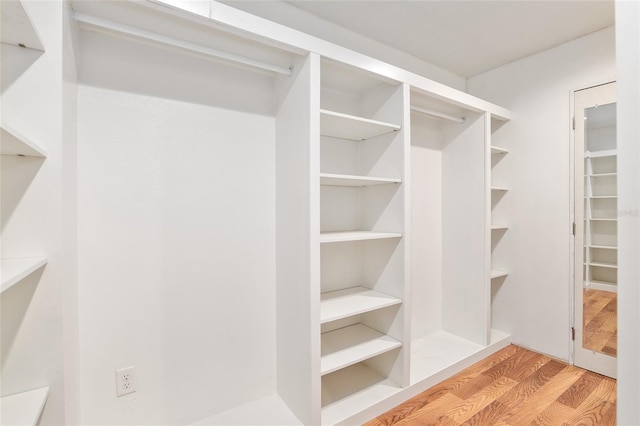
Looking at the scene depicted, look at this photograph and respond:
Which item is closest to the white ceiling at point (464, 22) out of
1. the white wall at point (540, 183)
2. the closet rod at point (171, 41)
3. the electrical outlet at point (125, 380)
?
the white wall at point (540, 183)

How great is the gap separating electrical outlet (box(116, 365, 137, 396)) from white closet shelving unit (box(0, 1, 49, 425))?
0.48m

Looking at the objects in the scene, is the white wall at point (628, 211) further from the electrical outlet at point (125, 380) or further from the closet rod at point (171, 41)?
the electrical outlet at point (125, 380)

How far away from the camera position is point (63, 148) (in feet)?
3.39

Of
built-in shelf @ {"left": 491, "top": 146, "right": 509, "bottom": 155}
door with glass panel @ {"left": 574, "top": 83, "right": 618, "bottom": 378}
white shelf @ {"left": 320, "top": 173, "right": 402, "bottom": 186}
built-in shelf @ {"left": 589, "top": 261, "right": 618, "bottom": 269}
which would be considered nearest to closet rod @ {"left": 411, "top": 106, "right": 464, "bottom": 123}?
built-in shelf @ {"left": 491, "top": 146, "right": 509, "bottom": 155}

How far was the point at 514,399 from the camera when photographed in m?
1.85

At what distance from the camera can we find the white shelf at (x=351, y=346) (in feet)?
5.44

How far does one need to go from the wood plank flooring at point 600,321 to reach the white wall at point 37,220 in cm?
320

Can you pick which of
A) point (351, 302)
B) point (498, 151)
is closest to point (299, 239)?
point (351, 302)

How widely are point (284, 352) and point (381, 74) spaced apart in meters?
1.79

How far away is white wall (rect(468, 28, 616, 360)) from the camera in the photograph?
2307 millimetres

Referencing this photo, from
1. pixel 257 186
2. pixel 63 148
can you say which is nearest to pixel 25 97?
pixel 63 148

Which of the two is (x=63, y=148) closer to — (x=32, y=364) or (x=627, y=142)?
(x=32, y=364)

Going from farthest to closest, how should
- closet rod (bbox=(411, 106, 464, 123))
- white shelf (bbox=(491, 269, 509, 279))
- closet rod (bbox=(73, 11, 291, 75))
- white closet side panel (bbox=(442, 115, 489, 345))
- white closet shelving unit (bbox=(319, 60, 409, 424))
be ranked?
white shelf (bbox=(491, 269, 509, 279)) → white closet side panel (bbox=(442, 115, 489, 345)) → closet rod (bbox=(411, 106, 464, 123)) → white closet shelving unit (bbox=(319, 60, 409, 424)) → closet rod (bbox=(73, 11, 291, 75))

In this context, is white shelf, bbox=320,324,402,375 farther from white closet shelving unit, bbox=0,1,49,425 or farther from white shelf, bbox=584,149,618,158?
white shelf, bbox=584,149,618,158
